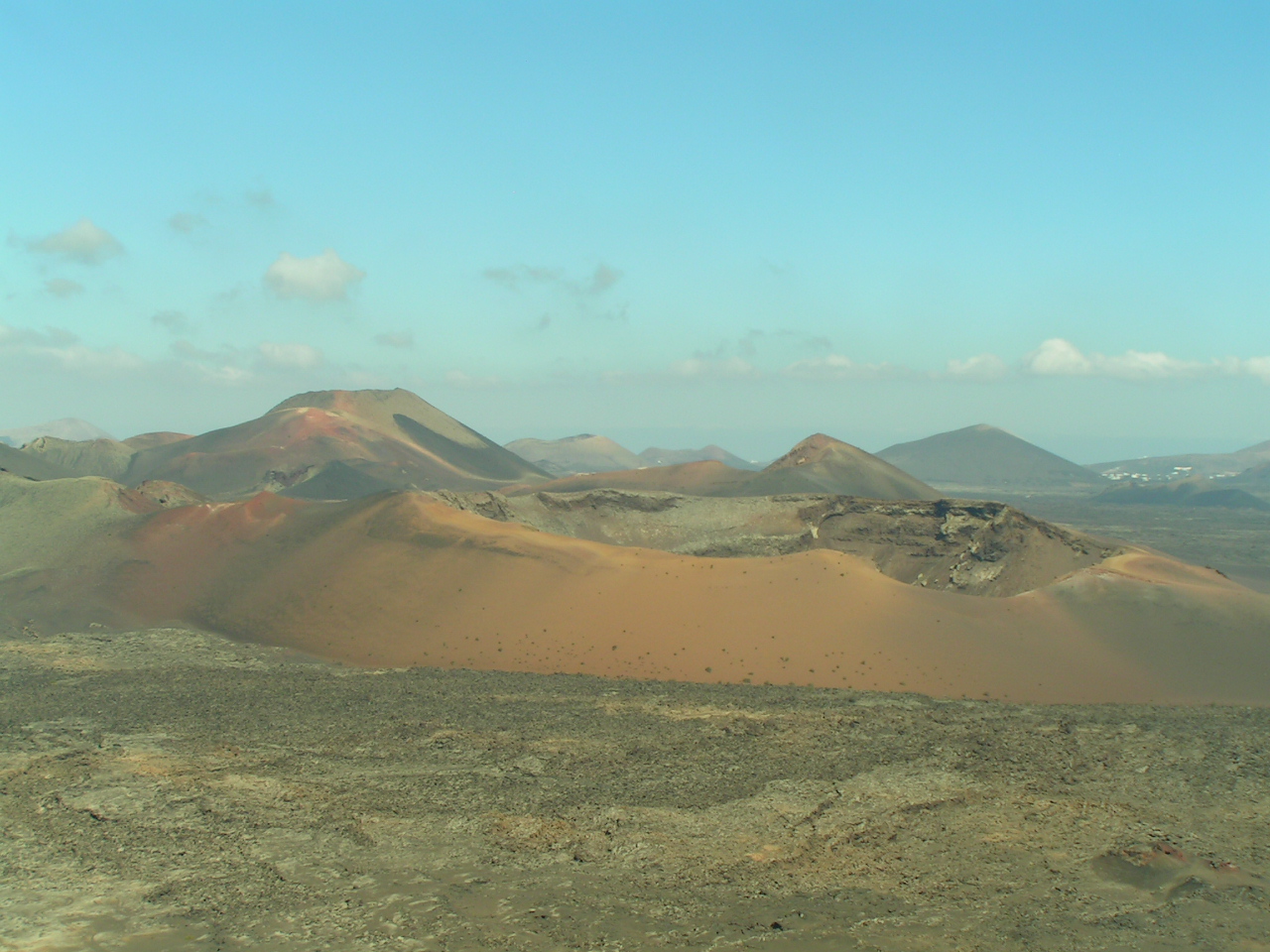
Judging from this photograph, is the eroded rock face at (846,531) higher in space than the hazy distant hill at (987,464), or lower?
lower

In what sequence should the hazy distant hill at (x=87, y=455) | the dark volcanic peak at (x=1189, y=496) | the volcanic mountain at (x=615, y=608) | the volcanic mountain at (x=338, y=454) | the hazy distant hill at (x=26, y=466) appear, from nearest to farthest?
the volcanic mountain at (x=615, y=608), the hazy distant hill at (x=26, y=466), the volcanic mountain at (x=338, y=454), the hazy distant hill at (x=87, y=455), the dark volcanic peak at (x=1189, y=496)

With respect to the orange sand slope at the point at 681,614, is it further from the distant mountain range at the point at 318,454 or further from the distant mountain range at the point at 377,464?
the distant mountain range at the point at 318,454

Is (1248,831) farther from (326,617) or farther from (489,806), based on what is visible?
(326,617)

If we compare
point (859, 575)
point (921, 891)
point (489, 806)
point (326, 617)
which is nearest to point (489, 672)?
point (326, 617)

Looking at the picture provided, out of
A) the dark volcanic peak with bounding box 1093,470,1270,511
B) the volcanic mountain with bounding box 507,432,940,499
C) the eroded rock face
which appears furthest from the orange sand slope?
the dark volcanic peak with bounding box 1093,470,1270,511

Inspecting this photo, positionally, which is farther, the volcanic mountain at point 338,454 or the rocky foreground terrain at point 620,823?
the volcanic mountain at point 338,454

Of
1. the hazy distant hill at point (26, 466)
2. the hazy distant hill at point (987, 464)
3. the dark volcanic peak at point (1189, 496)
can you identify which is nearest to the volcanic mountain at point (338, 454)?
the hazy distant hill at point (26, 466)

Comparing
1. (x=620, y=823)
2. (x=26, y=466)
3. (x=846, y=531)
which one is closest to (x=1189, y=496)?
(x=846, y=531)
